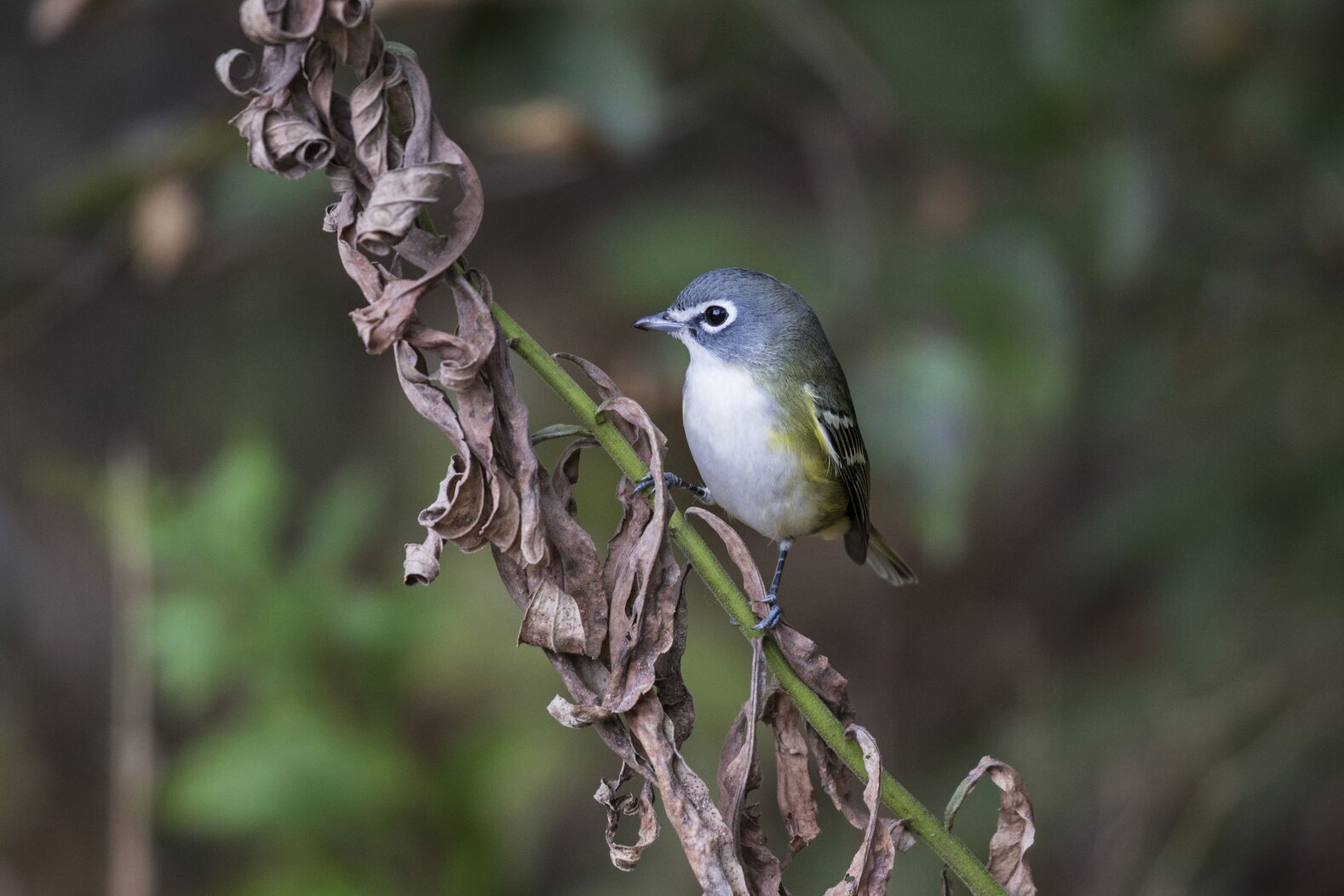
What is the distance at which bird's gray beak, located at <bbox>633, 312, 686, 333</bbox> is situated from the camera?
307cm

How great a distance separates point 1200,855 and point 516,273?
11.6ft

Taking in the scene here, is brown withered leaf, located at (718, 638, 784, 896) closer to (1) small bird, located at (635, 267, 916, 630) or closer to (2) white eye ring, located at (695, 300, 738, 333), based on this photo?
(1) small bird, located at (635, 267, 916, 630)

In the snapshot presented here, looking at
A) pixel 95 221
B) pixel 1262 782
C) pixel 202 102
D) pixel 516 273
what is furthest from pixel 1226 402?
pixel 202 102

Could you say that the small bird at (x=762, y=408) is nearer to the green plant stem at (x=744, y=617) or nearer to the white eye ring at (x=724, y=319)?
the white eye ring at (x=724, y=319)

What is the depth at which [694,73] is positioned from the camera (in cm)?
417

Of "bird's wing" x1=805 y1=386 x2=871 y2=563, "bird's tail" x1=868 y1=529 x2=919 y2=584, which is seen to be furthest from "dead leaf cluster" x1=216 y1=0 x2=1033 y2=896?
"bird's tail" x1=868 y1=529 x2=919 y2=584

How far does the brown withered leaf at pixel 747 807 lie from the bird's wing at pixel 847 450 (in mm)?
1566

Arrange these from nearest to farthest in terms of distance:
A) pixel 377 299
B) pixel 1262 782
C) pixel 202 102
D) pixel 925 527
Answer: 1. pixel 377 299
2. pixel 925 527
3. pixel 1262 782
4. pixel 202 102

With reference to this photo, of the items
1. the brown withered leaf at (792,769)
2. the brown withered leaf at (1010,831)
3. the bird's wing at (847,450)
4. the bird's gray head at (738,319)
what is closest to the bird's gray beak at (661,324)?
the bird's gray head at (738,319)

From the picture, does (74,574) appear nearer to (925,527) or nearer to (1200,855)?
(925,527)

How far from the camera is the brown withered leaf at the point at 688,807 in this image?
1.50 meters

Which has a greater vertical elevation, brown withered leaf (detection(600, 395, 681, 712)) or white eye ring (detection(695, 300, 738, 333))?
brown withered leaf (detection(600, 395, 681, 712))

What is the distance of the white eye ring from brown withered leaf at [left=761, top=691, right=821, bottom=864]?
151 cm

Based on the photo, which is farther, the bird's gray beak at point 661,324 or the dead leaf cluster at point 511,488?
the bird's gray beak at point 661,324
